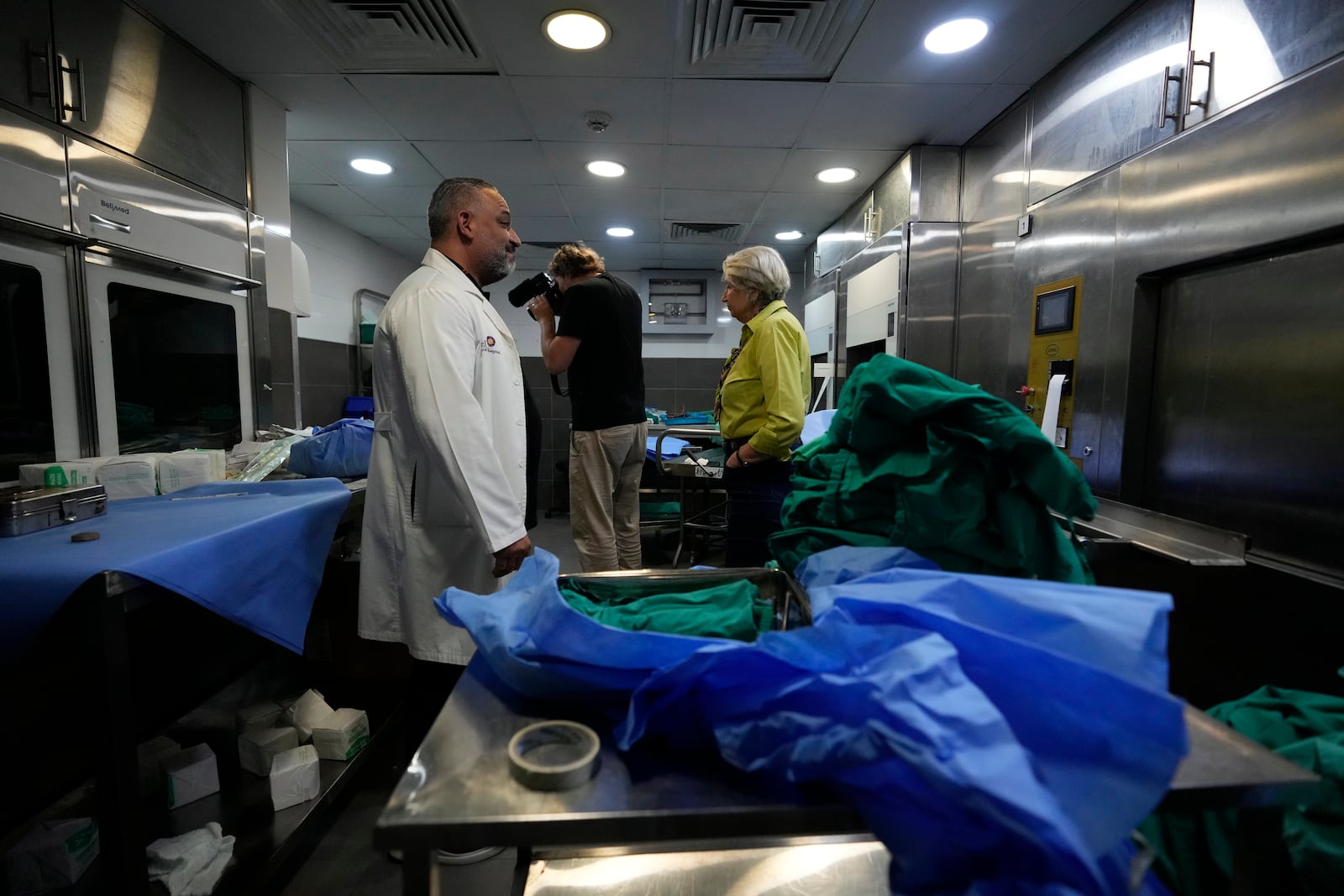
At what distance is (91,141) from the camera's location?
6.07 feet

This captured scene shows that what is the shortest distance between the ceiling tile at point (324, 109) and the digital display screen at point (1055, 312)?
2.98m

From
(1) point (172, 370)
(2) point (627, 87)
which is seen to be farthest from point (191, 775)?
(2) point (627, 87)

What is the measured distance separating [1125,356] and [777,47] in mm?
1654

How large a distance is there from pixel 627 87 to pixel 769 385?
1484 millimetres

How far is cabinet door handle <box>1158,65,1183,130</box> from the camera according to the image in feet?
5.97

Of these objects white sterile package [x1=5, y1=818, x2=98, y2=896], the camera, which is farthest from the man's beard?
white sterile package [x1=5, y1=818, x2=98, y2=896]

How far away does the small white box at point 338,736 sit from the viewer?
172cm

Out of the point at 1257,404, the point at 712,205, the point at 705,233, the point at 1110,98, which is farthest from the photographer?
the point at 705,233

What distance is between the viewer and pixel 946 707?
1.45ft

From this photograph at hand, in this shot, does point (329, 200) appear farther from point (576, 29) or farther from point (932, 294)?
point (932, 294)

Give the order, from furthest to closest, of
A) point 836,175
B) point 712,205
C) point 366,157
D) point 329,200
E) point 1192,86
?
point 712,205 → point 329,200 → point 836,175 → point 366,157 → point 1192,86

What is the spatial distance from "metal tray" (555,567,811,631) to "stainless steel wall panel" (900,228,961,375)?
2573 mm

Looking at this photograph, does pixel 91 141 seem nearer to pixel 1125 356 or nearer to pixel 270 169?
pixel 270 169

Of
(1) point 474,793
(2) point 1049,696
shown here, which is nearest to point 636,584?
(1) point 474,793
